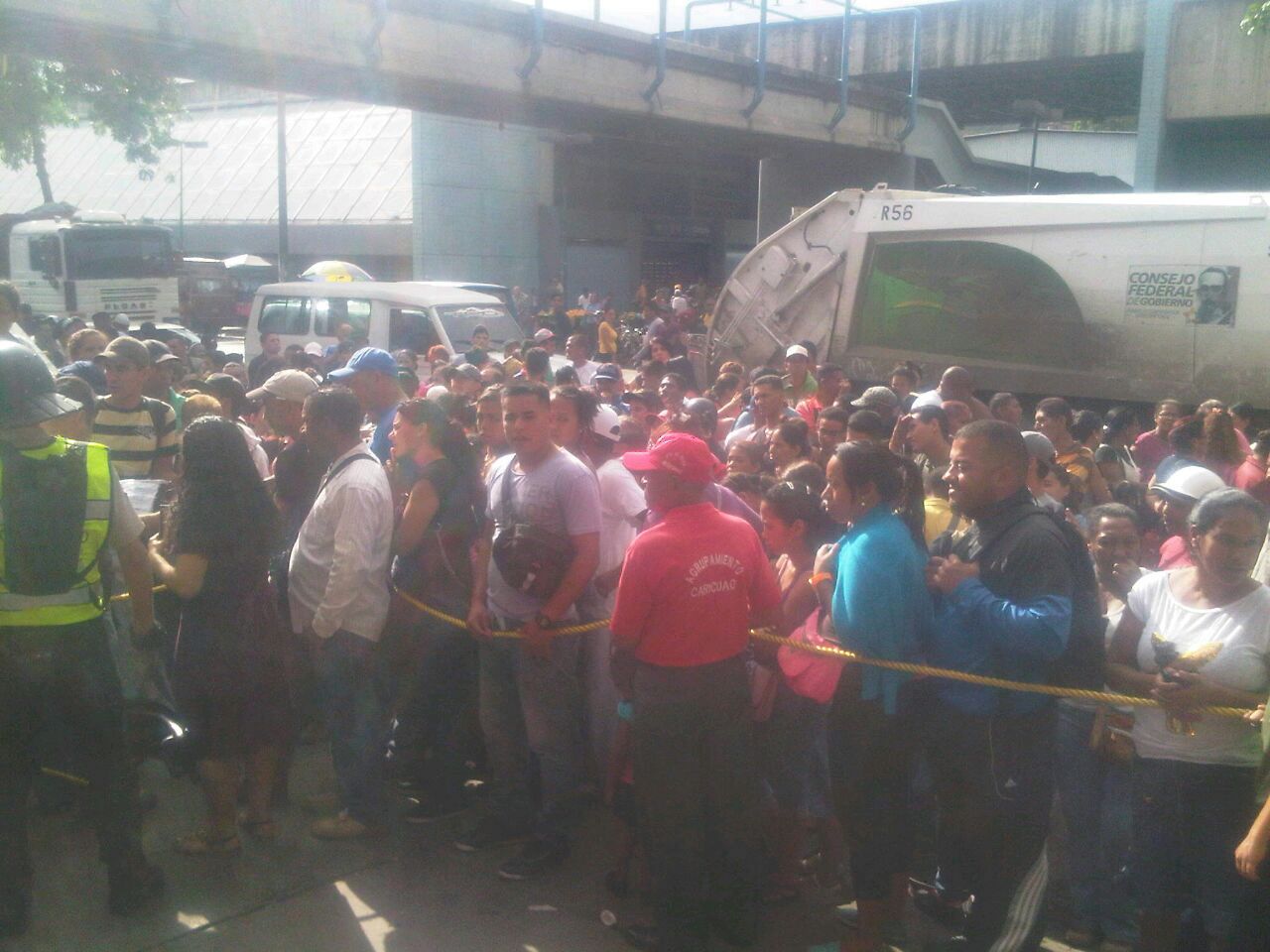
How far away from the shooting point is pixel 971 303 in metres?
11.8

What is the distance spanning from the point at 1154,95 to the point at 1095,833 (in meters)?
19.9

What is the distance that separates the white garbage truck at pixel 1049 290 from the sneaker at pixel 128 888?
31.1ft

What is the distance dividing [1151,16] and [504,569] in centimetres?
2055

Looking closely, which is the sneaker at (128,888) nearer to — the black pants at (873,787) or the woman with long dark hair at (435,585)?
the woman with long dark hair at (435,585)

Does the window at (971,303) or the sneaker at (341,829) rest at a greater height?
the window at (971,303)

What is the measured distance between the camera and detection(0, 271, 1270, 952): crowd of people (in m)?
3.65

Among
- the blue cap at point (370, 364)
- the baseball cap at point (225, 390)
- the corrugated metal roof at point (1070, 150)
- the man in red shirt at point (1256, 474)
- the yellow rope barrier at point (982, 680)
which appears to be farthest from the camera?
the corrugated metal roof at point (1070, 150)

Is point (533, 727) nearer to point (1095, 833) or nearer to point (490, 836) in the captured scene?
point (490, 836)

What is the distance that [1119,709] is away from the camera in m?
4.04

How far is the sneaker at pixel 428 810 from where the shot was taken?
518 cm

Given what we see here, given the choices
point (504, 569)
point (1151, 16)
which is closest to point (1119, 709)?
point (504, 569)

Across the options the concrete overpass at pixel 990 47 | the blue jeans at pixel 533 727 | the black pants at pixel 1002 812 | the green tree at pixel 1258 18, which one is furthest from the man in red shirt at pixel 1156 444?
the concrete overpass at pixel 990 47

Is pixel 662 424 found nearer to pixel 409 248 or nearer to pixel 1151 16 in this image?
pixel 1151 16

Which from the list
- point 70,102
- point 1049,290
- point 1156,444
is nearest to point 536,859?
point 1156,444
